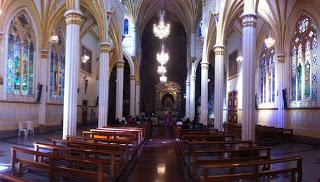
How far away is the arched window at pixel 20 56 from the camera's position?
680 inches

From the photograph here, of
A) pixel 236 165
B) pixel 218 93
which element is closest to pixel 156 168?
pixel 236 165

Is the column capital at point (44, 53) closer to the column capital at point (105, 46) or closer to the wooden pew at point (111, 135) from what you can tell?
the column capital at point (105, 46)

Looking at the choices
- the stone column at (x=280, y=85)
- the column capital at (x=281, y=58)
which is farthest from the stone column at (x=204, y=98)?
the column capital at (x=281, y=58)

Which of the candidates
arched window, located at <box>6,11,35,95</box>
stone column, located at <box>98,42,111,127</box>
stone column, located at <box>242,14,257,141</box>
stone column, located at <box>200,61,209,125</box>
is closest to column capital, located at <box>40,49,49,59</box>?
arched window, located at <box>6,11,35,95</box>

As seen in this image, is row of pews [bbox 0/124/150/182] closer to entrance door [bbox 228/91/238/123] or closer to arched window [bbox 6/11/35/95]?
arched window [bbox 6/11/35/95]

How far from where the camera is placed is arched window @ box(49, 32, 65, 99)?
22.7 meters

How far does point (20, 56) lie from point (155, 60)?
24123 millimetres

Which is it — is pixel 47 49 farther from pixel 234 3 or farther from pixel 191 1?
pixel 191 1

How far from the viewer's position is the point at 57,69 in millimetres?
23672

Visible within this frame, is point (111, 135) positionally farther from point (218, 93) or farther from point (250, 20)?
point (218, 93)

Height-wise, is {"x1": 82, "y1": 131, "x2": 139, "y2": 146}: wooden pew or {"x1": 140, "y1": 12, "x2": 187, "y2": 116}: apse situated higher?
{"x1": 140, "y1": 12, "x2": 187, "y2": 116}: apse

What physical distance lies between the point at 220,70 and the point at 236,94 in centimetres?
1072

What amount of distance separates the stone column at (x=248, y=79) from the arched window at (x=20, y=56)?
13.4 metres

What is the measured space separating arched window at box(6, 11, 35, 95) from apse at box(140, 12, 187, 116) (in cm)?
2188
